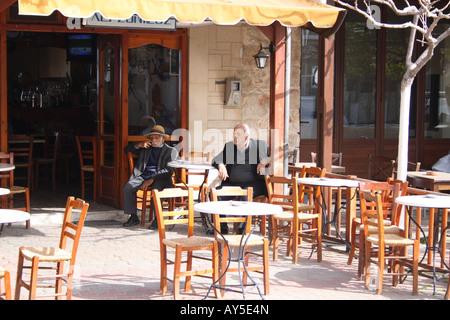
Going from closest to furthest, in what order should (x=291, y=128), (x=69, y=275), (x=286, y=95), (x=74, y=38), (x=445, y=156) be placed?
(x=69, y=275) → (x=286, y=95) → (x=291, y=128) → (x=445, y=156) → (x=74, y=38)

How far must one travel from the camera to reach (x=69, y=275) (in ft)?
16.4

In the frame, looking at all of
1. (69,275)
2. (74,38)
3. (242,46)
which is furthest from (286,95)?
(74,38)

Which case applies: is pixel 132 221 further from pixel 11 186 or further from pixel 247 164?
pixel 247 164

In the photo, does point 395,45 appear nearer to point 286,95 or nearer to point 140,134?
point 286,95

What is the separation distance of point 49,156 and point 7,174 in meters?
4.25

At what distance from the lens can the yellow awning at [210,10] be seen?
6523mm

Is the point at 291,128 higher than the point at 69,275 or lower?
higher

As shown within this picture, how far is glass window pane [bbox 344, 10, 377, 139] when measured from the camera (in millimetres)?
11602

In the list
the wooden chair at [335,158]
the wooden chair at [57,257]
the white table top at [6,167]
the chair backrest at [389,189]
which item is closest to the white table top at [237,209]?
the wooden chair at [57,257]

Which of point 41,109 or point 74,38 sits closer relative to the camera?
point 74,38

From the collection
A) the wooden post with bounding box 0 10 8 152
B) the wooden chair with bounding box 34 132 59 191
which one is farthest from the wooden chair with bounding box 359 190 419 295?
the wooden chair with bounding box 34 132 59 191

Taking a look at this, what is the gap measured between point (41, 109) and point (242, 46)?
4.96 meters

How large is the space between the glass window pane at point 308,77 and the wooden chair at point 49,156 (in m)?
4.23
